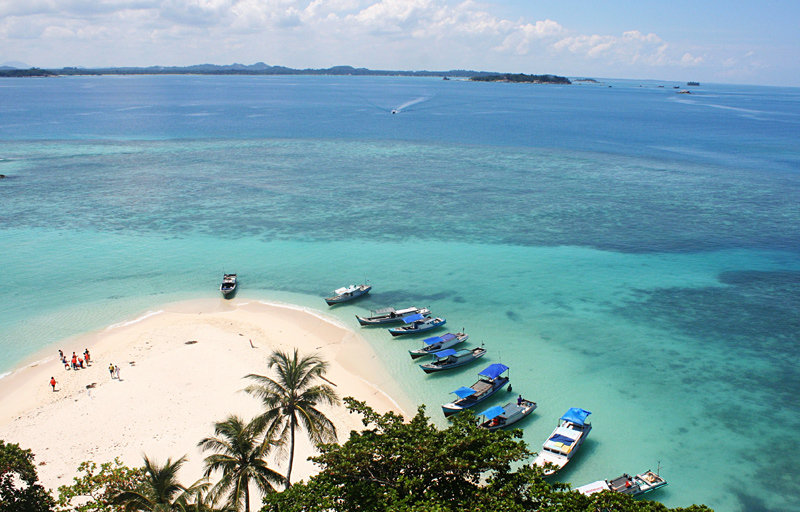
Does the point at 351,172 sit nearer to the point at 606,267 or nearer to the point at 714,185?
the point at 606,267

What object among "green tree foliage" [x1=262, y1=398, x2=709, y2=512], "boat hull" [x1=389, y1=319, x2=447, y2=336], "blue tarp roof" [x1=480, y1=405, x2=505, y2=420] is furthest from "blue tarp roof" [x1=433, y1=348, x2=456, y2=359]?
"green tree foliage" [x1=262, y1=398, x2=709, y2=512]

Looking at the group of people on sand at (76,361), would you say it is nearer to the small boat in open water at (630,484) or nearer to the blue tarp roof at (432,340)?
the blue tarp roof at (432,340)

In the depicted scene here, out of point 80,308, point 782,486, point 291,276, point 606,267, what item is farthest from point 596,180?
point 80,308

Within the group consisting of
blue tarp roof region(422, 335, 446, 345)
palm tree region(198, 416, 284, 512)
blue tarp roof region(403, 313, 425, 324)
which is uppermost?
A: palm tree region(198, 416, 284, 512)

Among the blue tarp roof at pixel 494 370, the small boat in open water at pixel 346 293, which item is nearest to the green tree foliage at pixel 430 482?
the blue tarp roof at pixel 494 370

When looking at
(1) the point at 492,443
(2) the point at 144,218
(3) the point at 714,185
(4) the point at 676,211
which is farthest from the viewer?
(3) the point at 714,185

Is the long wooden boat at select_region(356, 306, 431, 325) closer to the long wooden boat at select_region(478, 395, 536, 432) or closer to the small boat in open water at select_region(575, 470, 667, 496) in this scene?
the long wooden boat at select_region(478, 395, 536, 432)
